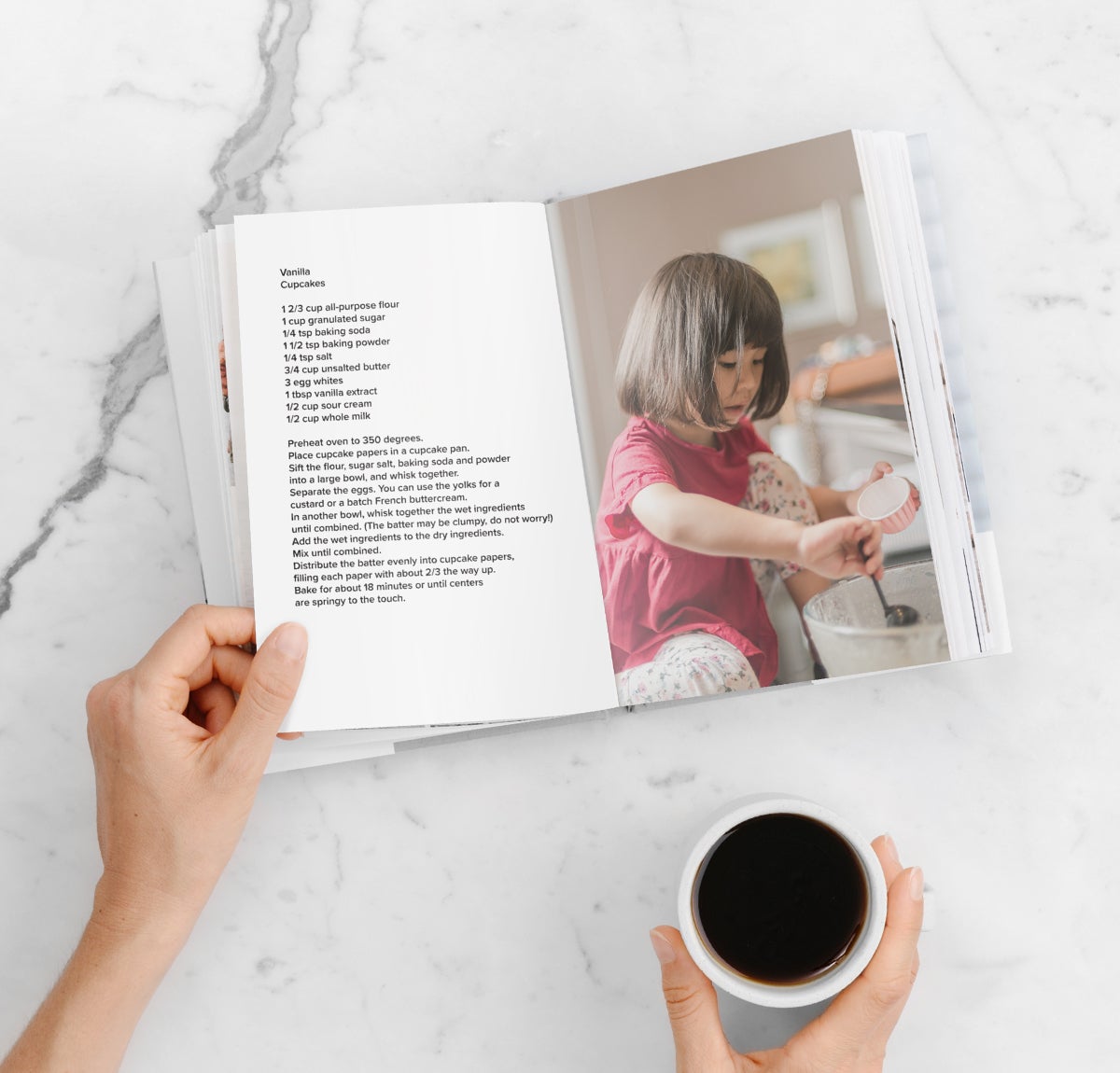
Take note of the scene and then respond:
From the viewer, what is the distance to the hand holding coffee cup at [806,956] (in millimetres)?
546

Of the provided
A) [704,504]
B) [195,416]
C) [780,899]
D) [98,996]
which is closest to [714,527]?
[704,504]

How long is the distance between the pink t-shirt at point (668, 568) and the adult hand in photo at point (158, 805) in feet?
0.66

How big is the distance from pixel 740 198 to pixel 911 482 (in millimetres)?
211

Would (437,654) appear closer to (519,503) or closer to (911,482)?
(519,503)

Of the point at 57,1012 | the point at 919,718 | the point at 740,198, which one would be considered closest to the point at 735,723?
the point at 919,718

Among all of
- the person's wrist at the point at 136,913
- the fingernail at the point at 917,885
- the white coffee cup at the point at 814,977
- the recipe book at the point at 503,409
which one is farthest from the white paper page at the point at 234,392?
the fingernail at the point at 917,885

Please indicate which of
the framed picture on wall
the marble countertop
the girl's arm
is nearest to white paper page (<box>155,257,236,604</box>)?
the marble countertop

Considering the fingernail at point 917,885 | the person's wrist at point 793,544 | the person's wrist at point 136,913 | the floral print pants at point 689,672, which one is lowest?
the fingernail at point 917,885

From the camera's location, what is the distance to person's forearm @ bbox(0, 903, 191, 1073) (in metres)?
0.60

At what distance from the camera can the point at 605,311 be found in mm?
614

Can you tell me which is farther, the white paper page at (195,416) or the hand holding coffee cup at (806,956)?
the white paper page at (195,416)

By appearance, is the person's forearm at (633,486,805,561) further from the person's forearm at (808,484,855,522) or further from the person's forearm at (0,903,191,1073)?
the person's forearm at (0,903,191,1073)

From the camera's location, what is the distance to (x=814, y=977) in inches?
22.1

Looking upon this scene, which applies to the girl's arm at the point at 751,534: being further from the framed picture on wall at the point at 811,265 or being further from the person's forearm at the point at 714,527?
the framed picture on wall at the point at 811,265
